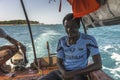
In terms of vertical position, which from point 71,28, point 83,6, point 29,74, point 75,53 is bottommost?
point 29,74

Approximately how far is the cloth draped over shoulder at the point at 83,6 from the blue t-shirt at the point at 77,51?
476 mm

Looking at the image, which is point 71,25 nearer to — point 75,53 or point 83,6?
point 75,53

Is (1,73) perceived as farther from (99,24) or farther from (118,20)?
(118,20)

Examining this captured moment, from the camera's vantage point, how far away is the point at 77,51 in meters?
3.58

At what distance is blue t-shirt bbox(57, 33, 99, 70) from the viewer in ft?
11.5

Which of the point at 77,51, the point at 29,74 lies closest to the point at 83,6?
the point at 77,51

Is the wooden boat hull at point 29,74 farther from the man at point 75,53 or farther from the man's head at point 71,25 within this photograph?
the man's head at point 71,25

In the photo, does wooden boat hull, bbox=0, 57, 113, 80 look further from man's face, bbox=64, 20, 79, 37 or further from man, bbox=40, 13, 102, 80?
man's face, bbox=64, 20, 79, 37

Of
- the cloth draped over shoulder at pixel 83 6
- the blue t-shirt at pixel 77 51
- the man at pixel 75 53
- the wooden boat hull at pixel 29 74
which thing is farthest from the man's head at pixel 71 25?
the wooden boat hull at pixel 29 74

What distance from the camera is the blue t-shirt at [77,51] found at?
3.52 meters

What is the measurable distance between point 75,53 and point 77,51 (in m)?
0.03

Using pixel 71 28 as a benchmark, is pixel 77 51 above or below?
below

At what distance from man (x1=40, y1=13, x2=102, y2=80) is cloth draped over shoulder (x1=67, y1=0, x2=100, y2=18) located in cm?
37

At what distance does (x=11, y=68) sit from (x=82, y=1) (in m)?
4.23
